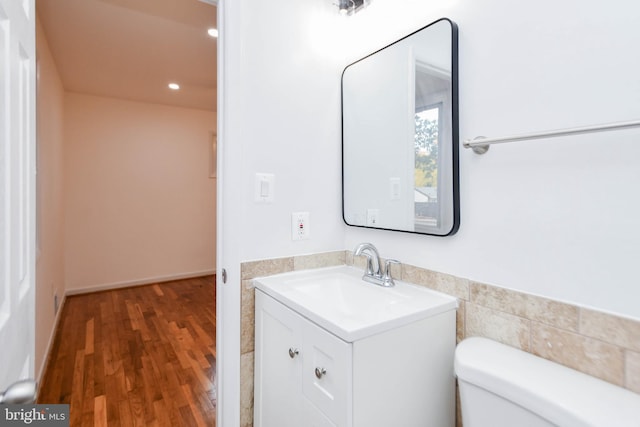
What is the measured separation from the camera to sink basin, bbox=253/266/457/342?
880 mm

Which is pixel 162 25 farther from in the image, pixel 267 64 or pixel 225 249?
pixel 225 249

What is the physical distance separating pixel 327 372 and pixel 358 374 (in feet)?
0.36

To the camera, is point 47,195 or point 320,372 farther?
point 47,195

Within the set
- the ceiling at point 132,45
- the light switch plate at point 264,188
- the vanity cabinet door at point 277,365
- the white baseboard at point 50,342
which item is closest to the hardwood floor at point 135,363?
the white baseboard at point 50,342

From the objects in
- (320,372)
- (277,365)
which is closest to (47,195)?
(277,365)

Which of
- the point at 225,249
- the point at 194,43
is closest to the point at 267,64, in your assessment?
→ the point at 225,249

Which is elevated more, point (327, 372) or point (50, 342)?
point (327, 372)

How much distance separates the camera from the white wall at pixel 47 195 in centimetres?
220

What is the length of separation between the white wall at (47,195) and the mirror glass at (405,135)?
2186mm

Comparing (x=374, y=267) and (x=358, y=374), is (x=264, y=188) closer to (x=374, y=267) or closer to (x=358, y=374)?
(x=374, y=267)

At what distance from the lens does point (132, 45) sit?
2.51 m

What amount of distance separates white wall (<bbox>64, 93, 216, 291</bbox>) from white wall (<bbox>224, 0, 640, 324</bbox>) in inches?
137

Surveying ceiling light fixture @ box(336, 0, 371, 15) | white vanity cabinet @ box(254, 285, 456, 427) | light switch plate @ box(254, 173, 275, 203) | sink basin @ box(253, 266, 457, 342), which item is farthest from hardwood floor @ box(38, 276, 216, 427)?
ceiling light fixture @ box(336, 0, 371, 15)

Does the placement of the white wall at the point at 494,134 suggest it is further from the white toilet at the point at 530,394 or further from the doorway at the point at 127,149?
the doorway at the point at 127,149
